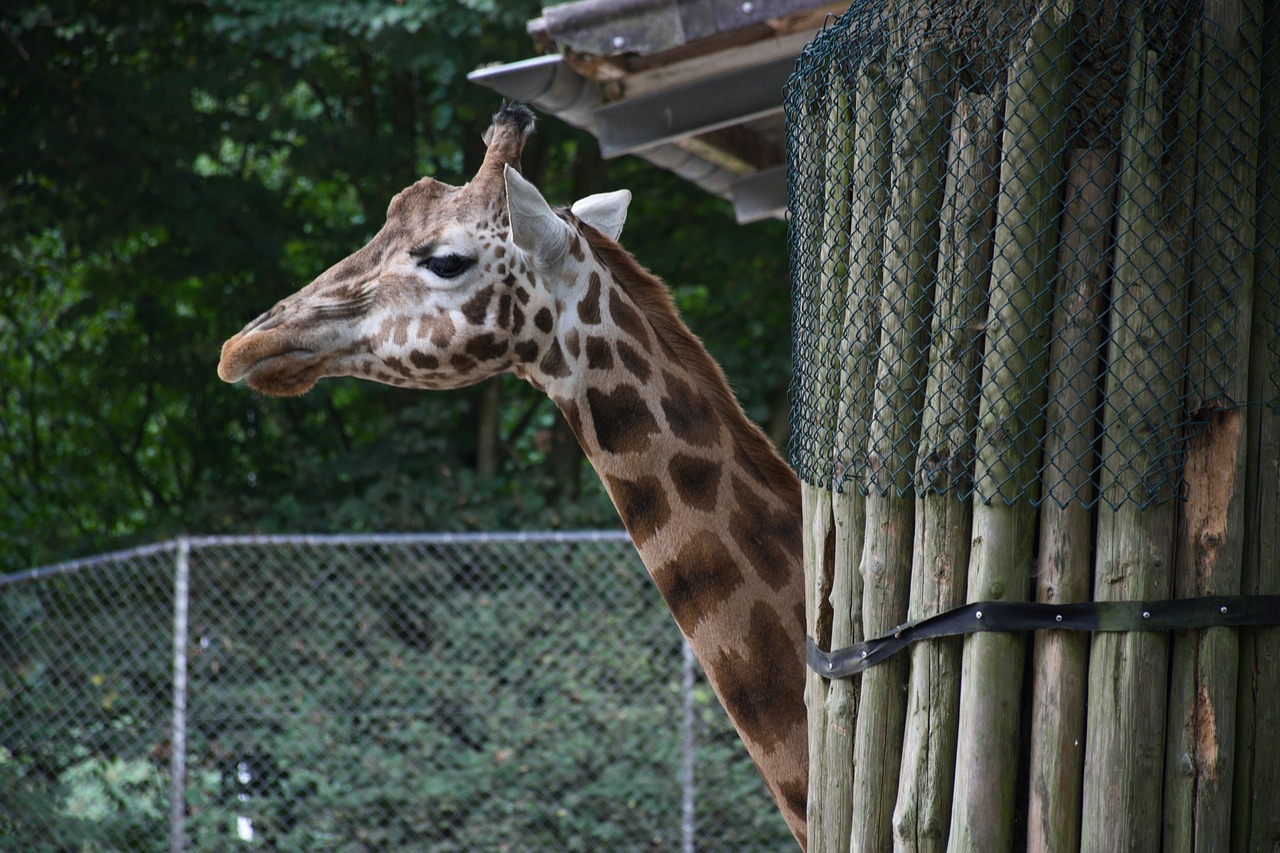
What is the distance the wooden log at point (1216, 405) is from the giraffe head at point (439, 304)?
1630 mm

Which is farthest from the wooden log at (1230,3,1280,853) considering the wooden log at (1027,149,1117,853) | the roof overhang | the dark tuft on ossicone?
the roof overhang

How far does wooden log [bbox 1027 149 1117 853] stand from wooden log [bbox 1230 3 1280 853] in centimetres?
27

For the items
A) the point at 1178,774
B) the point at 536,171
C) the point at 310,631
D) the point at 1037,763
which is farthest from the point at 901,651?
the point at 536,171

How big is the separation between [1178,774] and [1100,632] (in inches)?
11.1

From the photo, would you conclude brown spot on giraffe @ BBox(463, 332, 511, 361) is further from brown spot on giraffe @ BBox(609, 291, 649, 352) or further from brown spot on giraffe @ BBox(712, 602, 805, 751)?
brown spot on giraffe @ BBox(712, 602, 805, 751)

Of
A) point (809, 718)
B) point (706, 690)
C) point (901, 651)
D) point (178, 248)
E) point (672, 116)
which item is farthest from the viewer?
point (178, 248)

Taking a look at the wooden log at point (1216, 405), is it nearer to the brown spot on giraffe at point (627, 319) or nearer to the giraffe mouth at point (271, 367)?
the brown spot on giraffe at point (627, 319)

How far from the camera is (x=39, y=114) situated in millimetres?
8703

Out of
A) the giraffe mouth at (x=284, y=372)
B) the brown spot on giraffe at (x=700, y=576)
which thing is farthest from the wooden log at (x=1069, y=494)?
the giraffe mouth at (x=284, y=372)

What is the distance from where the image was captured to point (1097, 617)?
228 cm

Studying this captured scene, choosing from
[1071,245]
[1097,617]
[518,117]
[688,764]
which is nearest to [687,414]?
[518,117]

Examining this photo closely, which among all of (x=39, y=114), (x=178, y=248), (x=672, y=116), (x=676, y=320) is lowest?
(x=676, y=320)

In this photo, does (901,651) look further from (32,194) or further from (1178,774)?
(32,194)

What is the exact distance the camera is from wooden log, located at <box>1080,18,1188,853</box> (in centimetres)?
224
